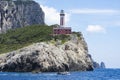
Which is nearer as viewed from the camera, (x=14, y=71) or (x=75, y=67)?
(x=14, y=71)

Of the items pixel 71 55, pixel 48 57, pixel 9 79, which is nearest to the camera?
pixel 9 79

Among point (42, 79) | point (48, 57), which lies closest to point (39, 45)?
point (48, 57)

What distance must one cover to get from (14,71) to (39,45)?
15238 millimetres

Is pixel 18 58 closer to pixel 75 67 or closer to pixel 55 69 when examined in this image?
pixel 55 69

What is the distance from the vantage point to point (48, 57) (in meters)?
178

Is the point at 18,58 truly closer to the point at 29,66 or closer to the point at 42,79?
the point at 29,66

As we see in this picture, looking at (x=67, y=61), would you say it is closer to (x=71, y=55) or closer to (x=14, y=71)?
(x=71, y=55)

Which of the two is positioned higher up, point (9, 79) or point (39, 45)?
point (39, 45)

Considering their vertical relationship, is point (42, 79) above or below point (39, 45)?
below

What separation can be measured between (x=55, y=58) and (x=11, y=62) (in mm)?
18132

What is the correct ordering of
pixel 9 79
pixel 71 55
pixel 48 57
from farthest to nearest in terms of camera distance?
pixel 71 55 < pixel 48 57 < pixel 9 79

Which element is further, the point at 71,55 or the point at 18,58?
the point at 71,55

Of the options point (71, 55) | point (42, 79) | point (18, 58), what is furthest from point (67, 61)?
point (42, 79)

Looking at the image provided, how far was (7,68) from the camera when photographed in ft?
605
